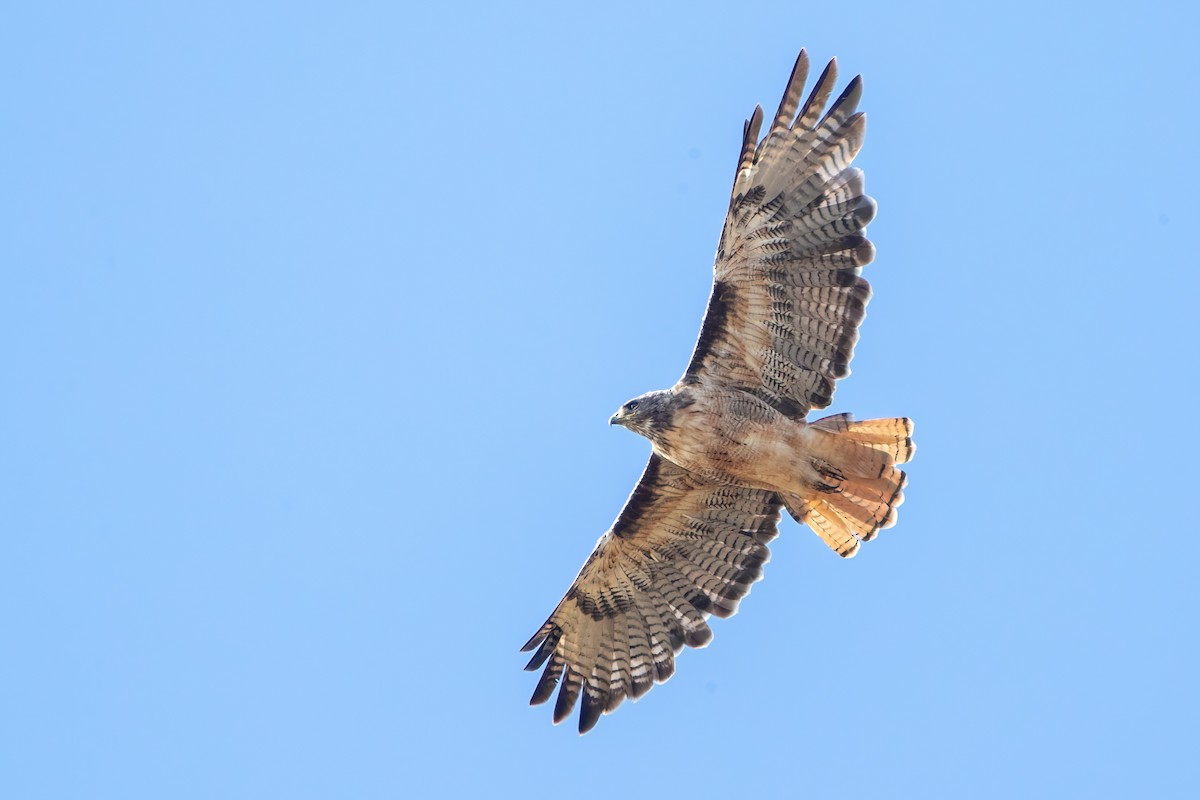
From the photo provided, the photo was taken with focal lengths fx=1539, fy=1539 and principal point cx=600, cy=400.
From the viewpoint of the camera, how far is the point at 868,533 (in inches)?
491

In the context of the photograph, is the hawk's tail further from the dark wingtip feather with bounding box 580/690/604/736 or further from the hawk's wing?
the dark wingtip feather with bounding box 580/690/604/736

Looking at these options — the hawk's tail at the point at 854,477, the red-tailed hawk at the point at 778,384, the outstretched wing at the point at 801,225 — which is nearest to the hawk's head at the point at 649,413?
the red-tailed hawk at the point at 778,384

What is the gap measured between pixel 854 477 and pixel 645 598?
2.22m

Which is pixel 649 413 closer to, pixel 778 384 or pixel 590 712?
pixel 778 384

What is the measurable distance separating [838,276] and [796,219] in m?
0.55

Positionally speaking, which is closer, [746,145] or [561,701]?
[746,145]

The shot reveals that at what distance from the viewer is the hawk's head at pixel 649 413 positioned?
39.7 feet

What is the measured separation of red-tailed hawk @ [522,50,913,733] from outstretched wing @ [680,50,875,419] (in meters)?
0.01

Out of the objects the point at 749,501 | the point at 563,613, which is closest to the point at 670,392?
the point at 749,501

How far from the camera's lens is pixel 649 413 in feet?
39.8

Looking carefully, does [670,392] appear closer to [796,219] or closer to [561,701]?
[796,219]

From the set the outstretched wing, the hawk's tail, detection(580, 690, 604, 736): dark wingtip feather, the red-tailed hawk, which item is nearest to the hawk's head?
the red-tailed hawk

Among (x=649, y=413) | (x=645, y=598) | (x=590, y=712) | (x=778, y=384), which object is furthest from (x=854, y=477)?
(x=590, y=712)

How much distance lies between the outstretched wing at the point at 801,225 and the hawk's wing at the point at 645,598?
1.78m
